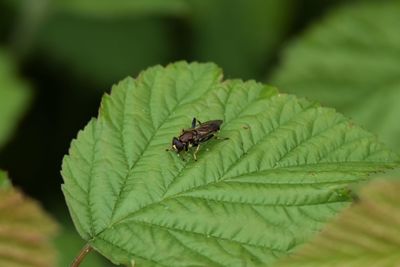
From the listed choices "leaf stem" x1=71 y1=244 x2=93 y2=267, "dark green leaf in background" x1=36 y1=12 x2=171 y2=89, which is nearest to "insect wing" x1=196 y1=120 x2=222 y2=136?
"leaf stem" x1=71 y1=244 x2=93 y2=267

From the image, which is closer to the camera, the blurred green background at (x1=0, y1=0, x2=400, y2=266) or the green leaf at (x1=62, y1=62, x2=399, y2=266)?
the green leaf at (x1=62, y1=62, x2=399, y2=266)

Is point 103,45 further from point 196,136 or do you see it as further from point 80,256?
point 80,256

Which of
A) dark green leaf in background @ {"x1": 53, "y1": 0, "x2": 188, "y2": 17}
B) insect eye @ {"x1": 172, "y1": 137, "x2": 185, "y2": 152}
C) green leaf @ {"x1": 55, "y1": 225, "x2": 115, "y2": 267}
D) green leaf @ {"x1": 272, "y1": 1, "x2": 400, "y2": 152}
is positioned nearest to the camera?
insect eye @ {"x1": 172, "y1": 137, "x2": 185, "y2": 152}

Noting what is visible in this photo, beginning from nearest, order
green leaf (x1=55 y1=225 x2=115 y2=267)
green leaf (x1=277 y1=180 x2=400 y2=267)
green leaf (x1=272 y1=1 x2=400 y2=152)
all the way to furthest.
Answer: green leaf (x1=277 y1=180 x2=400 y2=267) → green leaf (x1=55 y1=225 x2=115 y2=267) → green leaf (x1=272 y1=1 x2=400 y2=152)

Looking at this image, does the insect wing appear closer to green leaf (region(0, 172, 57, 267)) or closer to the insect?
the insect

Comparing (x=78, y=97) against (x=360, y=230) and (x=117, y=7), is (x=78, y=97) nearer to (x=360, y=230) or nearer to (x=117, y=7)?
(x=117, y=7)

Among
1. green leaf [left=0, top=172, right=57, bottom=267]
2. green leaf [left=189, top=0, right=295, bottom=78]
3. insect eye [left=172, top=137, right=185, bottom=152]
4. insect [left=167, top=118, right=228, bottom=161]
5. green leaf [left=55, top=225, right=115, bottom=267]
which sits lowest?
green leaf [left=0, top=172, right=57, bottom=267]
